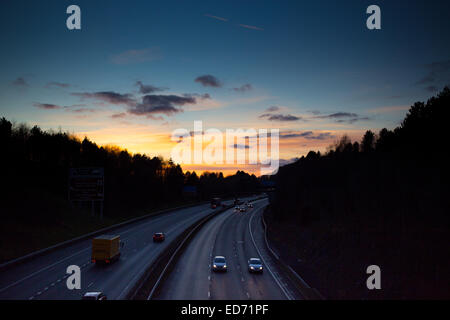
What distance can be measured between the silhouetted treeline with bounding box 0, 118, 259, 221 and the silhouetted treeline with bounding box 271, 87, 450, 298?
160 ft

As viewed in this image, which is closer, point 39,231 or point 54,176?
point 39,231

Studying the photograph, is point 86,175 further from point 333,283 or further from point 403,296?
point 403,296

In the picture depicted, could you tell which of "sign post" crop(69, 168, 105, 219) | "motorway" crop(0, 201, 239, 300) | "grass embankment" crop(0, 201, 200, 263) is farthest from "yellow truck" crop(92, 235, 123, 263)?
"sign post" crop(69, 168, 105, 219)

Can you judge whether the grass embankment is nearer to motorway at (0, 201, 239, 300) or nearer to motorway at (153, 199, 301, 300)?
motorway at (0, 201, 239, 300)

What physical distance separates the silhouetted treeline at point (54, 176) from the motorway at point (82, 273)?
1815 centimetres

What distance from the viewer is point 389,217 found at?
47594mm

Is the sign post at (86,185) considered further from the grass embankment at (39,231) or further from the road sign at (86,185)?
the grass embankment at (39,231)

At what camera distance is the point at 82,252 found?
40.2 metres

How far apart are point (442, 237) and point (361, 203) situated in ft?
98.1

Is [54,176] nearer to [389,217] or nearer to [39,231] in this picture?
[39,231]

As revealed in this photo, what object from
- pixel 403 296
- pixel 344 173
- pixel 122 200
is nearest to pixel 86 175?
pixel 403 296

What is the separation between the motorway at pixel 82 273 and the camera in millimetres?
24391

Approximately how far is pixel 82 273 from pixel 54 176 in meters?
72.4

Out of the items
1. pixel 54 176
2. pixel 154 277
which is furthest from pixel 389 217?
pixel 54 176
